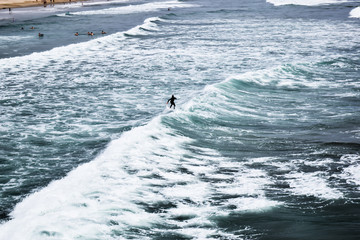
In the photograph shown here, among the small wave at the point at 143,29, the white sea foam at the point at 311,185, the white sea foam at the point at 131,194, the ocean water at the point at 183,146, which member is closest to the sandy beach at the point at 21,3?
the small wave at the point at 143,29

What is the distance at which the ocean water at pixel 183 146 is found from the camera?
10328mm

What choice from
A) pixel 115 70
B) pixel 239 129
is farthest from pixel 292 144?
pixel 115 70

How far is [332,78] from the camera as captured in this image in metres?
26.2

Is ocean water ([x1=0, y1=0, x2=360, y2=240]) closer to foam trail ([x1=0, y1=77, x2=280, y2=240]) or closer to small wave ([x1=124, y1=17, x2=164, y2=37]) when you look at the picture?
foam trail ([x1=0, y1=77, x2=280, y2=240])

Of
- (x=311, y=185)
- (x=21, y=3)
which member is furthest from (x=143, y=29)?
(x=21, y=3)

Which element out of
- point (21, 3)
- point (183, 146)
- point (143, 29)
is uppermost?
point (21, 3)

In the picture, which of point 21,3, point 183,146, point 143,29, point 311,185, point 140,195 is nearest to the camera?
point 140,195

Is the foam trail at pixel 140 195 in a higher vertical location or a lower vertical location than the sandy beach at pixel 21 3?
lower

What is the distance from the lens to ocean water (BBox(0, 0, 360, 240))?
10.3m

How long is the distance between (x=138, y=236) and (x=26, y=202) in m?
3.64

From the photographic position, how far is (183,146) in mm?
15688

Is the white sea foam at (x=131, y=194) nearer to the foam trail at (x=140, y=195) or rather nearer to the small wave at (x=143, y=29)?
the foam trail at (x=140, y=195)

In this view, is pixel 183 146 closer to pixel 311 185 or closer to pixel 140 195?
pixel 140 195

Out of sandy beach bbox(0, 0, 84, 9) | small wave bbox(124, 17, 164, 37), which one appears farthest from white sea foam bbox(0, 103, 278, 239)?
sandy beach bbox(0, 0, 84, 9)
